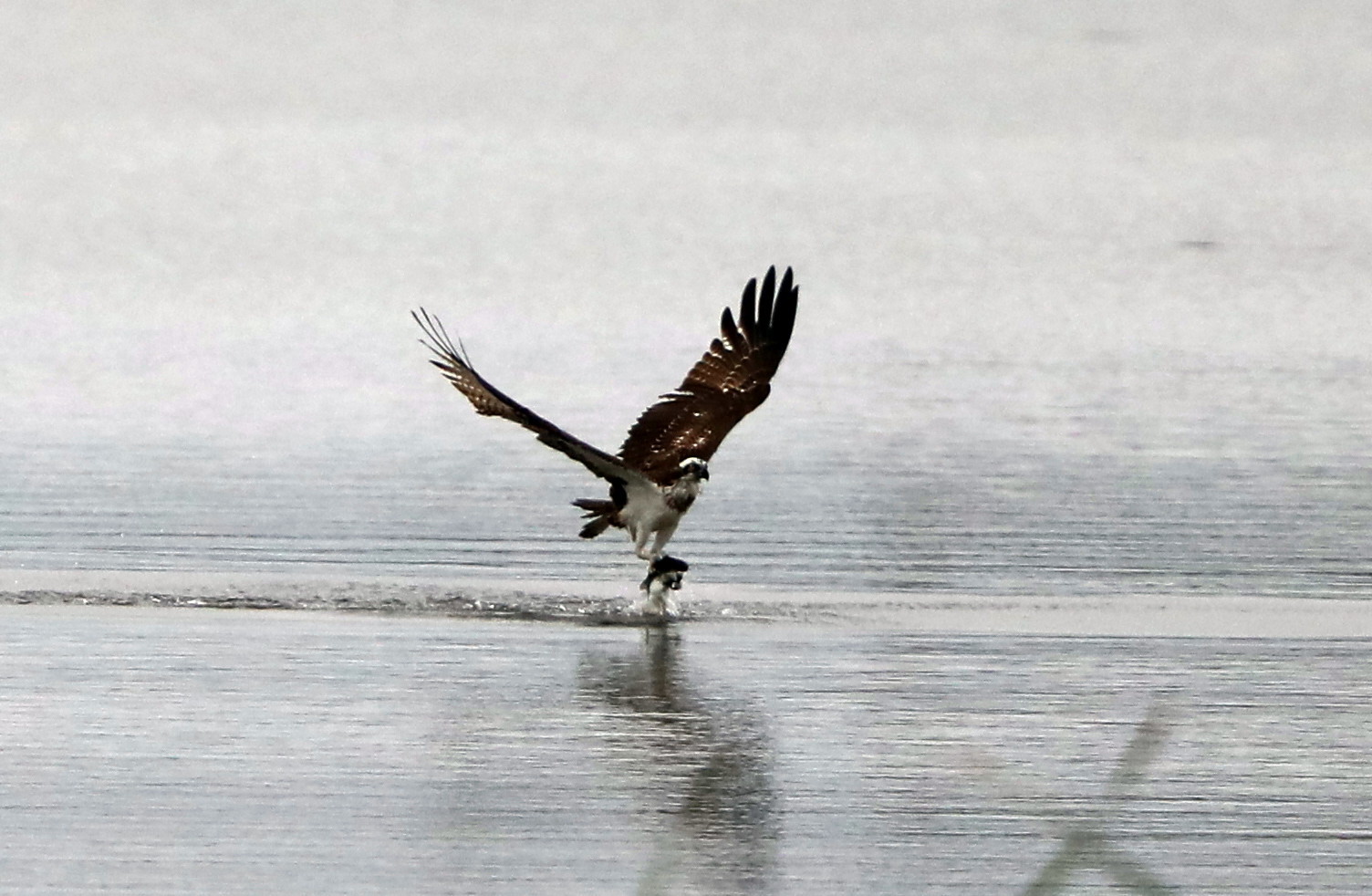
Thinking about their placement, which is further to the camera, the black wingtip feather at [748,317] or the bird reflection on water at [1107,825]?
the black wingtip feather at [748,317]

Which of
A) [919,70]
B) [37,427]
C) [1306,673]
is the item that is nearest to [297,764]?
[1306,673]

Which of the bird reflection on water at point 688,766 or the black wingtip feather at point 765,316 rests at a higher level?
the black wingtip feather at point 765,316

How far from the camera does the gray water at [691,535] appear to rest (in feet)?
29.6

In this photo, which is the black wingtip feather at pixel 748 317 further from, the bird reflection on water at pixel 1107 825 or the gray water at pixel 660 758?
the bird reflection on water at pixel 1107 825

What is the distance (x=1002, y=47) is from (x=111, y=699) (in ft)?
153

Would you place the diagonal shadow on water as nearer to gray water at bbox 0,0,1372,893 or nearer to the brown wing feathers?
gray water at bbox 0,0,1372,893

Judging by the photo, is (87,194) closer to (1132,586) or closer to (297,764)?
(1132,586)

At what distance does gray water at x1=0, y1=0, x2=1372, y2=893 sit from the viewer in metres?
9.02

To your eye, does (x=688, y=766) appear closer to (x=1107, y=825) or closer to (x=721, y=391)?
(x=1107, y=825)

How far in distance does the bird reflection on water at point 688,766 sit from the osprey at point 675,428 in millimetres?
1006

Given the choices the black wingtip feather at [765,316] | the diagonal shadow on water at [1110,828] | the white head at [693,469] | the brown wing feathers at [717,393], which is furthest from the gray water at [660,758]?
the black wingtip feather at [765,316]

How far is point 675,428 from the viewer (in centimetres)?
1354

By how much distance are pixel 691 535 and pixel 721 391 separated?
1.47 m

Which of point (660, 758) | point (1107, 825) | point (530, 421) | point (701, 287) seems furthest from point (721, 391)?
point (701, 287)
